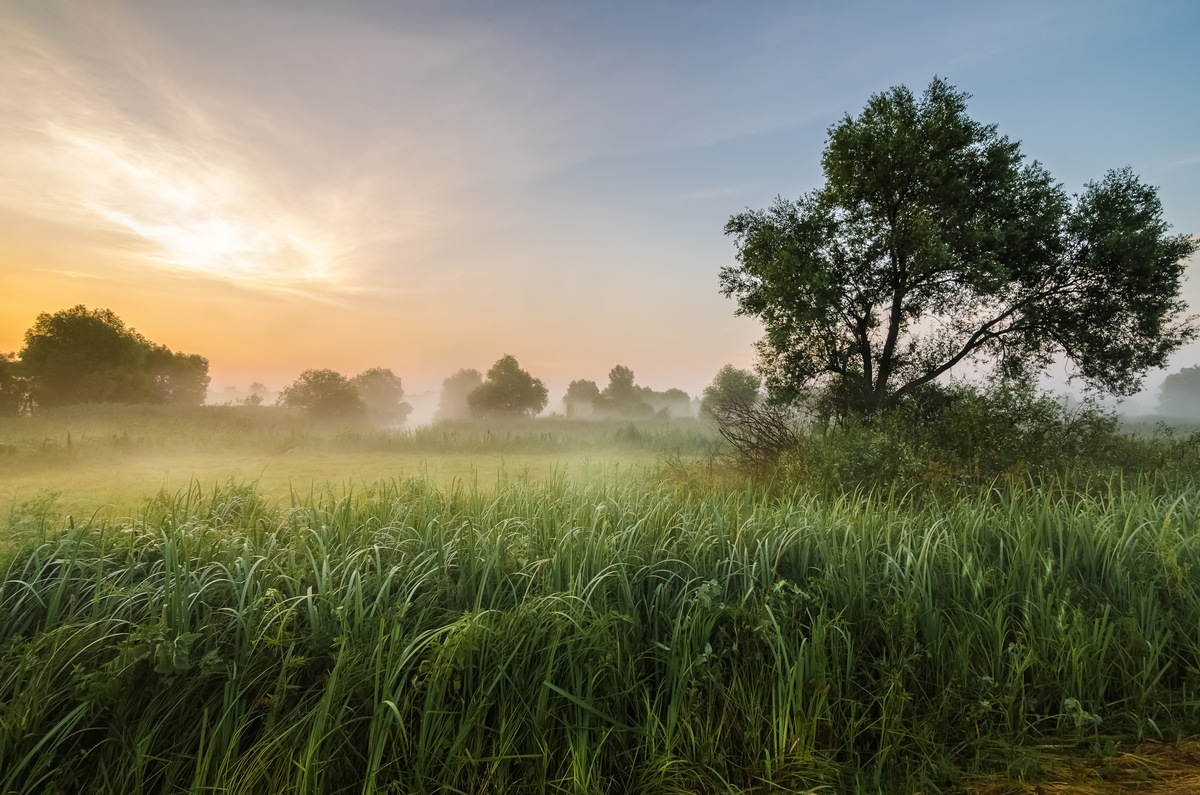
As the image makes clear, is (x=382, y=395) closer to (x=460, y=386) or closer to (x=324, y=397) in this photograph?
(x=324, y=397)

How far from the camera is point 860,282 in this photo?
14.5 meters

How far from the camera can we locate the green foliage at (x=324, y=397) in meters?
19.0

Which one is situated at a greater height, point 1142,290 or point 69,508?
point 1142,290

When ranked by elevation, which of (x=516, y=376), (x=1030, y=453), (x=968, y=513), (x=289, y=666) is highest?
(x=516, y=376)

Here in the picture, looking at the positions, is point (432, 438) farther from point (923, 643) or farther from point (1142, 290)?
point (1142, 290)

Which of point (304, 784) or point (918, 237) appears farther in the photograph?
point (918, 237)

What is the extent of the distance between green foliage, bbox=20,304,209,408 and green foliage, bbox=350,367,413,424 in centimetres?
628

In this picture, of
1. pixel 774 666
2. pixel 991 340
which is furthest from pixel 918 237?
pixel 774 666

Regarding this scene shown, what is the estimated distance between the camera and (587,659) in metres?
3.26

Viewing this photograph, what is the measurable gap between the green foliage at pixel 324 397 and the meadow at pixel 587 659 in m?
14.8

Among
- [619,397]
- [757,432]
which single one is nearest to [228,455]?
[757,432]

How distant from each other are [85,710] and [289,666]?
95 centimetres

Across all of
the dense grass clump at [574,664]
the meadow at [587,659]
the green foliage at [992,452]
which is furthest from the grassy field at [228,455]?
the green foliage at [992,452]

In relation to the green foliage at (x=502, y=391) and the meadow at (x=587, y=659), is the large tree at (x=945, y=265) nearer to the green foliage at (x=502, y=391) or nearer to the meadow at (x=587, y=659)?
the meadow at (x=587, y=659)
